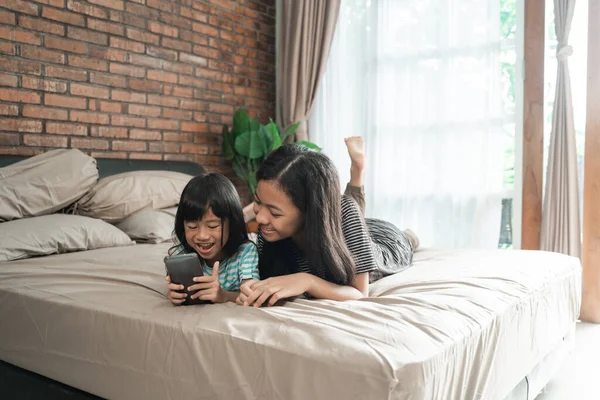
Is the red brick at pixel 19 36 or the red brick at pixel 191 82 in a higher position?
the red brick at pixel 19 36

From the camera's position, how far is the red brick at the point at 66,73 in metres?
2.84

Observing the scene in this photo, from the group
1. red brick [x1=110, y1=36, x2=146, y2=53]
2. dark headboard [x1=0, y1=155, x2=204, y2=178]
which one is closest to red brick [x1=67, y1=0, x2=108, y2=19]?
red brick [x1=110, y1=36, x2=146, y2=53]

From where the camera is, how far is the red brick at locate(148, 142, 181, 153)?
11.2 ft

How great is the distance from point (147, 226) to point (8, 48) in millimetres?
1122

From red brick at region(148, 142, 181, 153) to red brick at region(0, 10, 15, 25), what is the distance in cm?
103

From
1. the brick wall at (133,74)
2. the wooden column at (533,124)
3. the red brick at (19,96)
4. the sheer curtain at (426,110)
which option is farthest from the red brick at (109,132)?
the wooden column at (533,124)

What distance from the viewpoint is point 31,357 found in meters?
1.50

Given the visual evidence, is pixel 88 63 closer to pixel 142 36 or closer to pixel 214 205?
pixel 142 36

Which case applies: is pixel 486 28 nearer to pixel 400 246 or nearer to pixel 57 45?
pixel 400 246

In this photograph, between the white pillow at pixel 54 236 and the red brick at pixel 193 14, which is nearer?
the white pillow at pixel 54 236

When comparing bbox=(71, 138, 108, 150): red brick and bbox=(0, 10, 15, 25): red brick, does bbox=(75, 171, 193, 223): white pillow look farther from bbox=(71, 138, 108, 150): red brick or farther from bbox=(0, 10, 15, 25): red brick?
bbox=(0, 10, 15, 25): red brick

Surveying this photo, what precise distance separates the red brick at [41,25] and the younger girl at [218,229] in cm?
180

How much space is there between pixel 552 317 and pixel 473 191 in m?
1.79

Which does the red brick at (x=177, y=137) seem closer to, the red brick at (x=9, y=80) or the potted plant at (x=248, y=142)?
the potted plant at (x=248, y=142)
